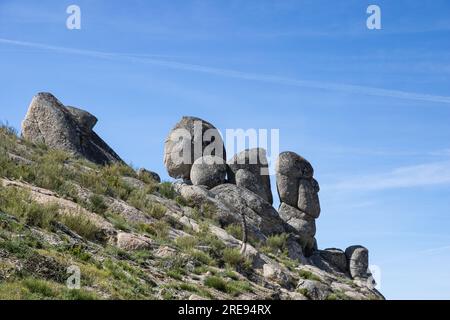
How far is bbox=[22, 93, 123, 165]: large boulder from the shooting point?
1200 inches

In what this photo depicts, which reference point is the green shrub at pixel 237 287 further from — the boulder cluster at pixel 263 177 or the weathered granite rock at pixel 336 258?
the weathered granite rock at pixel 336 258

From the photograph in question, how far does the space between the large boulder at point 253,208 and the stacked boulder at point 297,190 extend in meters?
7.95

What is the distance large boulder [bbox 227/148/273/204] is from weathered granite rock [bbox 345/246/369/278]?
6.89 meters

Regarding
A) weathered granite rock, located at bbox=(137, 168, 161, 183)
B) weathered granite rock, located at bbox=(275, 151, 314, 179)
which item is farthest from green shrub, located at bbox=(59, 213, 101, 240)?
weathered granite rock, located at bbox=(275, 151, 314, 179)

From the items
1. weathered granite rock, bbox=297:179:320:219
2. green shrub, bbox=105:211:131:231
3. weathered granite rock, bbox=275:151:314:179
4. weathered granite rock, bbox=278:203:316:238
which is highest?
weathered granite rock, bbox=275:151:314:179

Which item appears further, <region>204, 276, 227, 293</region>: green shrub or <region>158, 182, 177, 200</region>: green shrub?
<region>158, 182, 177, 200</region>: green shrub

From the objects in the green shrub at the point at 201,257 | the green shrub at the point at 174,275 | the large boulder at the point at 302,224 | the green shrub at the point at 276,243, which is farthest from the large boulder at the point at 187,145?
the green shrub at the point at 174,275

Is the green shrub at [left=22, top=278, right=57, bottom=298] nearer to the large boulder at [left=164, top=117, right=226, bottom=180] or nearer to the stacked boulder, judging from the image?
the large boulder at [left=164, top=117, right=226, bottom=180]

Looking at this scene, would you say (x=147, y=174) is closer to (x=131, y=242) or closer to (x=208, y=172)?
(x=208, y=172)
